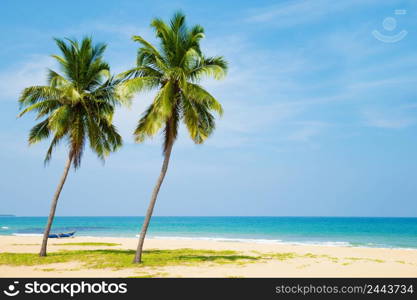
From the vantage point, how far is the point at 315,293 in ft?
30.3

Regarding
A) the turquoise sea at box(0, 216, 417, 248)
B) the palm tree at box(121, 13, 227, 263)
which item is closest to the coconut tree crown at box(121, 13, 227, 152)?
the palm tree at box(121, 13, 227, 263)

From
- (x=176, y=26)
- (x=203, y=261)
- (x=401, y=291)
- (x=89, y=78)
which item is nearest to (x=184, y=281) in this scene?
(x=401, y=291)

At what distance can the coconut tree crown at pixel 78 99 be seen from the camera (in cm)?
1814

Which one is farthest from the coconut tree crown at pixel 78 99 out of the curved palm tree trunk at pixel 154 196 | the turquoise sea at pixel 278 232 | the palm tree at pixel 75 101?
the turquoise sea at pixel 278 232

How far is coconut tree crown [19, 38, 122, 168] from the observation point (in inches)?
714

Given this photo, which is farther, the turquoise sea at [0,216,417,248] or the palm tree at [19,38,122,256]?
the turquoise sea at [0,216,417,248]

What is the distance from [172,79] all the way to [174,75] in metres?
0.22

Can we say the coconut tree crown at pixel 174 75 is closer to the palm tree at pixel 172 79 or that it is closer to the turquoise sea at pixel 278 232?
the palm tree at pixel 172 79

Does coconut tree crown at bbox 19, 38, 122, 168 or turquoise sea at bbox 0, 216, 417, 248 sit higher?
coconut tree crown at bbox 19, 38, 122, 168

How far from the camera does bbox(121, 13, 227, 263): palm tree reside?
51.5 ft

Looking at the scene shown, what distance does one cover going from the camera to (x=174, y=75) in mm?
15805

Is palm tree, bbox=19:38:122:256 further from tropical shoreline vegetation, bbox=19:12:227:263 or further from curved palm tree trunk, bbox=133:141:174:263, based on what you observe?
curved palm tree trunk, bbox=133:141:174:263

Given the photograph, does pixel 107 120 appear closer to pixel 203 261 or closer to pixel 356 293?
pixel 203 261

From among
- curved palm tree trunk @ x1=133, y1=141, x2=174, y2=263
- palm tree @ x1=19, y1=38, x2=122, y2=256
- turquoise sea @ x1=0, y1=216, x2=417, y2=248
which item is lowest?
turquoise sea @ x1=0, y1=216, x2=417, y2=248
